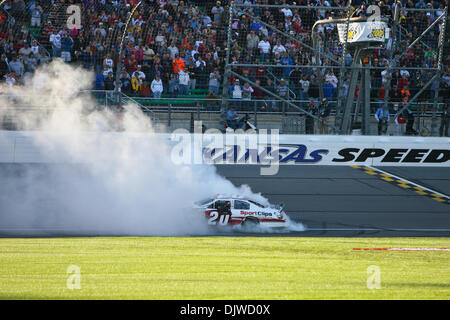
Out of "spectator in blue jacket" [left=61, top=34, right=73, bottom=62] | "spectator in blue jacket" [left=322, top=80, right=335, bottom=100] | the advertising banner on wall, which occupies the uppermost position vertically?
the advertising banner on wall

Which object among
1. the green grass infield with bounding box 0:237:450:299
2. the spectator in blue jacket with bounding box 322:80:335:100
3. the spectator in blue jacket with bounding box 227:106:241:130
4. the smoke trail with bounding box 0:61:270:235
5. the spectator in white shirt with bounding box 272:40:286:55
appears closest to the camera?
the green grass infield with bounding box 0:237:450:299

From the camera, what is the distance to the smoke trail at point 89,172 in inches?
519

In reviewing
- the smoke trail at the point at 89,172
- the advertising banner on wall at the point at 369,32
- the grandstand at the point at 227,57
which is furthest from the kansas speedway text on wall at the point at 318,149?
the advertising banner on wall at the point at 369,32

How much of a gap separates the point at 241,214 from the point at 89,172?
4371 millimetres

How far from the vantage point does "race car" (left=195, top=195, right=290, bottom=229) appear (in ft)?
41.5

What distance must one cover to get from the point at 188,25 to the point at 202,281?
10715mm

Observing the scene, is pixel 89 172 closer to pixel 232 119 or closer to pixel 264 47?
pixel 232 119

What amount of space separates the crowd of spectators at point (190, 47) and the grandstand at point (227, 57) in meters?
0.03

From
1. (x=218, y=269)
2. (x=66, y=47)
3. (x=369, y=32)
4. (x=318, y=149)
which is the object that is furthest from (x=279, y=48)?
(x=218, y=269)

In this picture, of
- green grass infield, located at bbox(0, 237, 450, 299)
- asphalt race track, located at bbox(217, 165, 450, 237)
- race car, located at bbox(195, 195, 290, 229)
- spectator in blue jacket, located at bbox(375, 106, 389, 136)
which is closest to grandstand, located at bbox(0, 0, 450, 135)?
spectator in blue jacket, located at bbox(375, 106, 389, 136)

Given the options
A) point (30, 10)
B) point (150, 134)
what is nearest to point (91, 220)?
point (150, 134)

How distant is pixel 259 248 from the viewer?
33.2 ft

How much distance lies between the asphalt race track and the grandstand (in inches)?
49.0

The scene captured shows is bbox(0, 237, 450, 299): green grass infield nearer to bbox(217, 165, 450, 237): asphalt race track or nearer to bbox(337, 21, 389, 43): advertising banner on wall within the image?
bbox(217, 165, 450, 237): asphalt race track
